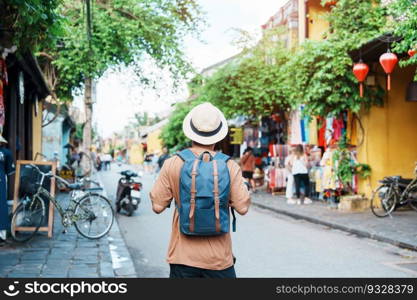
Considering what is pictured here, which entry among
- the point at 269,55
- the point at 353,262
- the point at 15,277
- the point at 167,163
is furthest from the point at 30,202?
the point at 269,55

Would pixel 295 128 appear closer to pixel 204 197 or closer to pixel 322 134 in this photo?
pixel 322 134

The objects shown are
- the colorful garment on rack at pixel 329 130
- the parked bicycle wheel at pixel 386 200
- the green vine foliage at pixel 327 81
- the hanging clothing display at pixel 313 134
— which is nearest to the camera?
the parked bicycle wheel at pixel 386 200

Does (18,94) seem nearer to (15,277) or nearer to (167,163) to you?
(15,277)

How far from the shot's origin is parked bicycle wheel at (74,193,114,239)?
9.43 meters

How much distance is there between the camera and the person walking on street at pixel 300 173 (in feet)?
53.1

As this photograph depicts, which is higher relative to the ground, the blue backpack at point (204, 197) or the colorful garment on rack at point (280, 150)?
the colorful garment on rack at point (280, 150)

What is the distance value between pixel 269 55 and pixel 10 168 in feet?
49.1

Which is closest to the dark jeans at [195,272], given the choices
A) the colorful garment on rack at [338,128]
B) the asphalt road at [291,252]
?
the asphalt road at [291,252]

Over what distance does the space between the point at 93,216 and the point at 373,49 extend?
775 centimetres

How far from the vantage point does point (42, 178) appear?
915cm

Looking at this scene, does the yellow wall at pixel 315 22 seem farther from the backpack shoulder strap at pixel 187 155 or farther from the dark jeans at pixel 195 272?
the dark jeans at pixel 195 272

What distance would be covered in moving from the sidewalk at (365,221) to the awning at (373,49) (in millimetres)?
3883

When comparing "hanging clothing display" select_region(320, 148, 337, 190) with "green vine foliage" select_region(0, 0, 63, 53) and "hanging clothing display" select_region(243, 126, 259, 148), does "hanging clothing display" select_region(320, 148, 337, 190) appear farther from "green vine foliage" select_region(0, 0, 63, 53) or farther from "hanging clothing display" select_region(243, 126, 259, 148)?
"green vine foliage" select_region(0, 0, 63, 53)

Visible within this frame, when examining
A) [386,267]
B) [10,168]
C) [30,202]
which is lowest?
[386,267]
